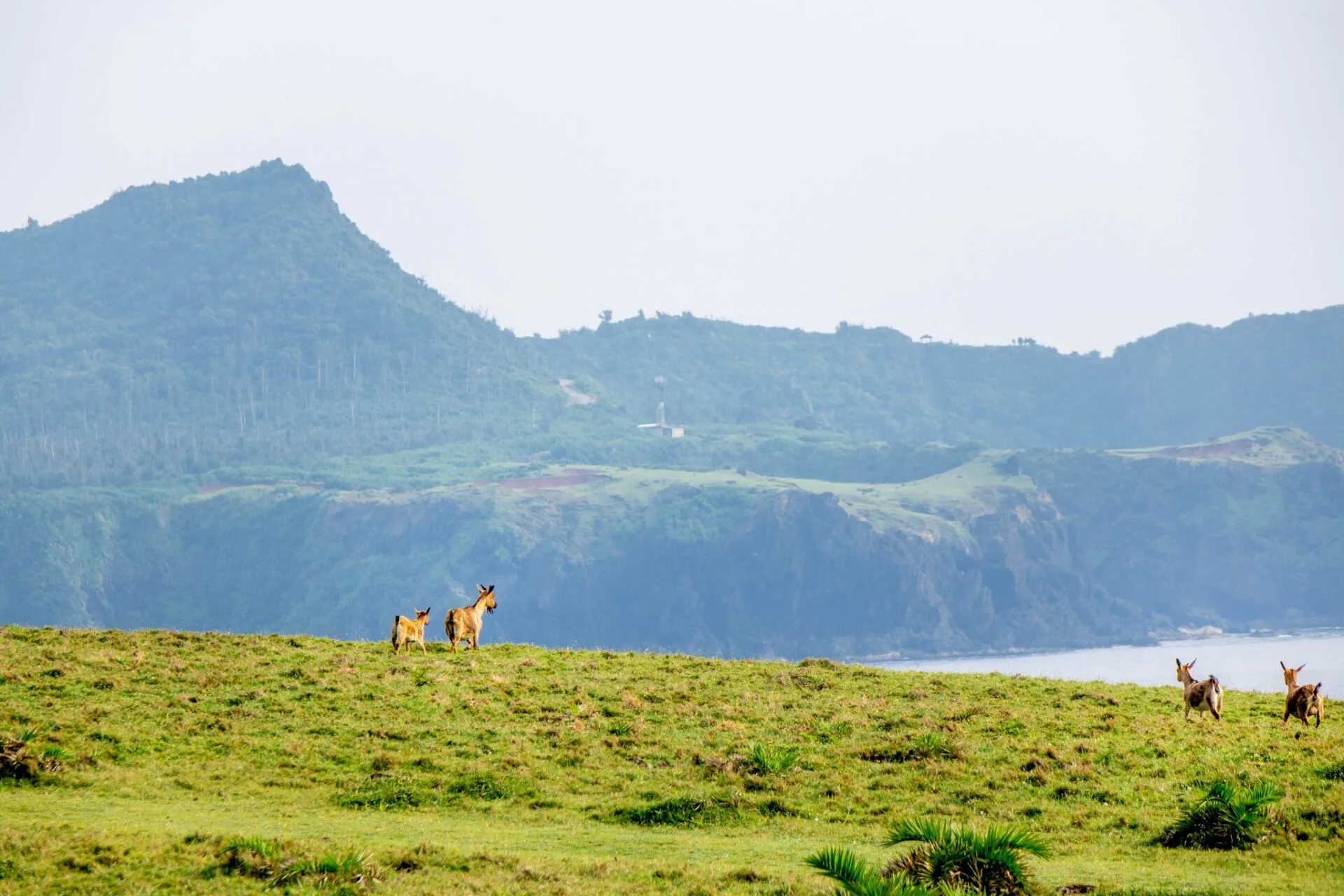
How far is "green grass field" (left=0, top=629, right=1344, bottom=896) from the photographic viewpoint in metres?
19.1

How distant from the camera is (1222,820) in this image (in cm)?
2095

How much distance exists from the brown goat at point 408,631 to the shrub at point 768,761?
10.3m

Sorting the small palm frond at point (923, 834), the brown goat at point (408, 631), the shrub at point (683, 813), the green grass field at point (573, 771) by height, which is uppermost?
the brown goat at point (408, 631)

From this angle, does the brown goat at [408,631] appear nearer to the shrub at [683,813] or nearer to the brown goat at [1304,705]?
the shrub at [683,813]

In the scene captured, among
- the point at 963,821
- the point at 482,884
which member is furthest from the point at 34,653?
the point at 963,821

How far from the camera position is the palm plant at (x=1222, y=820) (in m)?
20.8

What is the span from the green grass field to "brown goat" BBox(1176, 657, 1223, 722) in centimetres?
33

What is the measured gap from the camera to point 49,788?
2394 centimetres

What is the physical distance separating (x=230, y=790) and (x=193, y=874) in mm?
6079

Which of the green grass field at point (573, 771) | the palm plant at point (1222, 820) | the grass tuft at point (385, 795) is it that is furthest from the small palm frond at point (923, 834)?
the grass tuft at point (385, 795)

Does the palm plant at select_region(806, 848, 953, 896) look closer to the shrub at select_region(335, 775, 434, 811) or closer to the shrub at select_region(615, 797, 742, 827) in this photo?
the shrub at select_region(615, 797, 742, 827)

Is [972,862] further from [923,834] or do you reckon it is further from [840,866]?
[840,866]

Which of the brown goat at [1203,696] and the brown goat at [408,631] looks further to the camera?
the brown goat at [408,631]

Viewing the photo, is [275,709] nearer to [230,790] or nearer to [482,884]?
[230,790]
